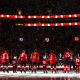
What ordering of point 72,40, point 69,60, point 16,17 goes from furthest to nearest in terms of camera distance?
1. point 72,40
2. point 16,17
3. point 69,60

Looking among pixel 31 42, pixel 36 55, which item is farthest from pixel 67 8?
pixel 36 55

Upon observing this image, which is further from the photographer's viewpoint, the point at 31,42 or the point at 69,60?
the point at 31,42

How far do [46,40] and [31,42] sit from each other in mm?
2541

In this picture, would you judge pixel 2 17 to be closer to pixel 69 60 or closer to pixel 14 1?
pixel 14 1

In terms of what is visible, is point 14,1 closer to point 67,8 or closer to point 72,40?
point 67,8

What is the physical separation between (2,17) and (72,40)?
39.9 feet

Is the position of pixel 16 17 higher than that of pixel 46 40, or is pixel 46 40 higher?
pixel 16 17

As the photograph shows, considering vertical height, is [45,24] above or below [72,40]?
above

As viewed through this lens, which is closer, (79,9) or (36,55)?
(36,55)

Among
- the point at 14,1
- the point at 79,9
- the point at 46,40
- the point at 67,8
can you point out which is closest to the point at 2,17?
the point at 14,1

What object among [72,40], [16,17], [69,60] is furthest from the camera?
[72,40]

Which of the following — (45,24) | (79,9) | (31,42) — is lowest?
(31,42)

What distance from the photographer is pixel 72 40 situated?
29062mm

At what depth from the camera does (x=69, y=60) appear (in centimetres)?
1438
